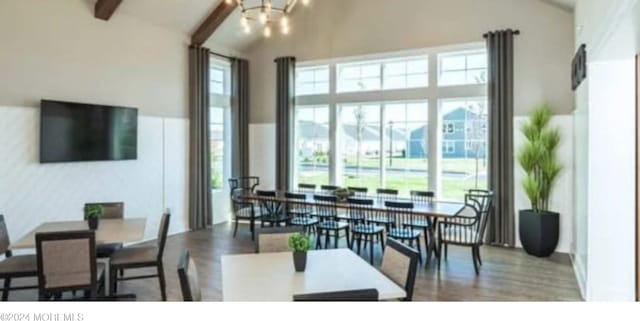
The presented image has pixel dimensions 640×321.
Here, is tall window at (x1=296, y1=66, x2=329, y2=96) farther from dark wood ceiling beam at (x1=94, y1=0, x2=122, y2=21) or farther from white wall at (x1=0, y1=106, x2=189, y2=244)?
dark wood ceiling beam at (x1=94, y1=0, x2=122, y2=21)

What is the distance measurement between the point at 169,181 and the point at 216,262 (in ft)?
7.63

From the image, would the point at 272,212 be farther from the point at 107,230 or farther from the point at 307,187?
the point at 107,230

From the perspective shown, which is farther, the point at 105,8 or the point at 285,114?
the point at 285,114

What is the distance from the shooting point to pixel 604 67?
3912 millimetres

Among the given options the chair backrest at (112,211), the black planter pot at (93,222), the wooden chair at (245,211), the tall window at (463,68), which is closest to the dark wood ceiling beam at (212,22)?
the wooden chair at (245,211)

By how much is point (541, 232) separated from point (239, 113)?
5650 mm

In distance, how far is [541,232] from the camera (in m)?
5.80

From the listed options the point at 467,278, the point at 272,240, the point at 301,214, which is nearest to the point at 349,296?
the point at 272,240

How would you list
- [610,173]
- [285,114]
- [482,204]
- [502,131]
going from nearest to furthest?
[610,173] → [482,204] → [502,131] → [285,114]

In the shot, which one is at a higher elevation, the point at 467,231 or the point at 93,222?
the point at 93,222

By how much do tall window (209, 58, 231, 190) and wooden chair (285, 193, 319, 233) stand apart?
2092 millimetres

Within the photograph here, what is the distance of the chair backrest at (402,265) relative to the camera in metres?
2.50

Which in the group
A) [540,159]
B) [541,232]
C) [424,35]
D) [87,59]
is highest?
[424,35]

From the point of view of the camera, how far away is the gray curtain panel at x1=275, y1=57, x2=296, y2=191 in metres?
8.20
